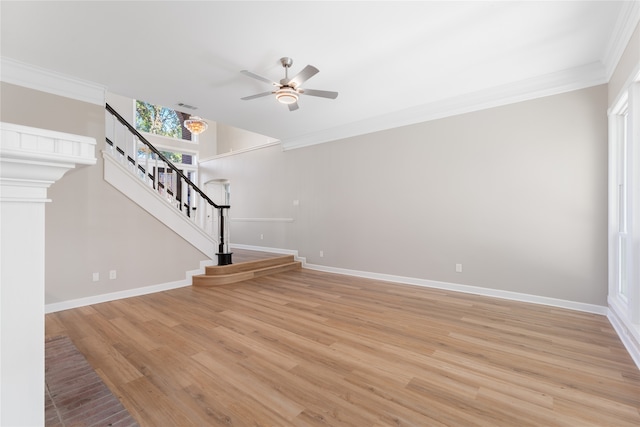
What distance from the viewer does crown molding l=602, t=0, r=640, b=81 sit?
7.57 feet

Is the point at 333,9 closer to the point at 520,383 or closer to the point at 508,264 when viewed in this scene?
the point at 520,383

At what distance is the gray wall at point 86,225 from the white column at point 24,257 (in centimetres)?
379

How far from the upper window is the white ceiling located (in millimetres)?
5474

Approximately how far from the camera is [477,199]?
4.14 meters

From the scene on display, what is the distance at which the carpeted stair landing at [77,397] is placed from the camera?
1.61 m

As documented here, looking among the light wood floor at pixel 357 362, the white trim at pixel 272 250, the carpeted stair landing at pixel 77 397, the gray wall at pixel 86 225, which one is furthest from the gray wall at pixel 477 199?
the carpeted stair landing at pixel 77 397

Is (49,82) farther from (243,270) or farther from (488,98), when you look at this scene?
(488,98)

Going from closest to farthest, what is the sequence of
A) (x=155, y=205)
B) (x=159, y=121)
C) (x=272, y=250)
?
(x=155, y=205), (x=272, y=250), (x=159, y=121)

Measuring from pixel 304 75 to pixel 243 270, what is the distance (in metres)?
3.63

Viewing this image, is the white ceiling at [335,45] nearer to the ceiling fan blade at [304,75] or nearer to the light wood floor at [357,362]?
the ceiling fan blade at [304,75]

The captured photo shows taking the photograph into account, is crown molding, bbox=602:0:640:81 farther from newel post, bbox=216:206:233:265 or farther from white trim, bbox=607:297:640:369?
newel post, bbox=216:206:233:265

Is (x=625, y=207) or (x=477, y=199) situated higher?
(x=477, y=199)

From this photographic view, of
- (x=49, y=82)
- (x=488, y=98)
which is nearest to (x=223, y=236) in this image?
(x=49, y=82)

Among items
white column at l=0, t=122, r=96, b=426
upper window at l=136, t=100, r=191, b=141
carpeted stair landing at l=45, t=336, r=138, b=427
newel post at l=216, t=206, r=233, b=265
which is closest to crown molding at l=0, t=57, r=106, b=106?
newel post at l=216, t=206, r=233, b=265
